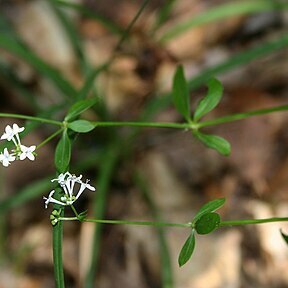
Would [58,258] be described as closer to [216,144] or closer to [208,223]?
[208,223]

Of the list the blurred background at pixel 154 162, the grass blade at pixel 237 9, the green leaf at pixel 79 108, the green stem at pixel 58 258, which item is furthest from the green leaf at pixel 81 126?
the grass blade at pixel 237 9

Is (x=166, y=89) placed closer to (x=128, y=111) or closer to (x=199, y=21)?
(x=128, y=111)

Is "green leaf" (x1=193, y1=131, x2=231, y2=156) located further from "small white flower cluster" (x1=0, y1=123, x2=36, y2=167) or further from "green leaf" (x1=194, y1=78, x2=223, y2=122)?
"small white flower cluster" (x1=0, y1=123, x2=36, y2=167)

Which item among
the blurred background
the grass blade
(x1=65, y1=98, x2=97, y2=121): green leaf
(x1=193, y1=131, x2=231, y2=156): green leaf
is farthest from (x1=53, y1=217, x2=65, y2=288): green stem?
the grass blade

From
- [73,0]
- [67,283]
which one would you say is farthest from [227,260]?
[73,0]

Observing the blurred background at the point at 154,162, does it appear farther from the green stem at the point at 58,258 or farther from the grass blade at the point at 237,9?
the green stem at the point at 58,258

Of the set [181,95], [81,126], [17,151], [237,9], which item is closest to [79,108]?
[81,126]
